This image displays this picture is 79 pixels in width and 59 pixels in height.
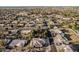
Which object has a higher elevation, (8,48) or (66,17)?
(66,17)

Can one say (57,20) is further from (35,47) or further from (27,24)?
(35,47)

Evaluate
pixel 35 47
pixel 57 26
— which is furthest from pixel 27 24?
pixel 35 47

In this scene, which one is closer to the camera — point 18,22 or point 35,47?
point 35,47
